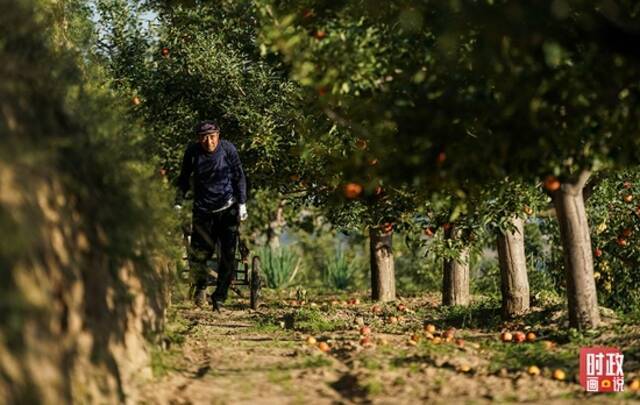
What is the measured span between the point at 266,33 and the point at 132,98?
4.90 m

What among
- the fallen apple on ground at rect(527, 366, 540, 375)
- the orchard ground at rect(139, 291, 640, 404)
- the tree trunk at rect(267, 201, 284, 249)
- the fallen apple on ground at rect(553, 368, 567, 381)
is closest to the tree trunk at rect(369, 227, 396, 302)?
the orchard ground at rect(139, 291, 640, 404)

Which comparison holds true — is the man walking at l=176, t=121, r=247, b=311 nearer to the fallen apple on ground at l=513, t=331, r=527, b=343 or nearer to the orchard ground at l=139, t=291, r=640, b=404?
the orchard ground at l=139, t=291, r=640, b=404

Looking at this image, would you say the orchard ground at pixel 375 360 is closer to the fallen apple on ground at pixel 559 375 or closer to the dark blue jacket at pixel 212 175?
the fallen apple on ground at pixel 559 375

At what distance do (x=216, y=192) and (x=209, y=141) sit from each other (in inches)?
25.0

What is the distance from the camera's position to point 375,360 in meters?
8.02

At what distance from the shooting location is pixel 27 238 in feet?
14.3

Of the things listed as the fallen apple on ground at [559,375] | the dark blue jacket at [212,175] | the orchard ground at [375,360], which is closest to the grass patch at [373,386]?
the orchard ground at [375,360]

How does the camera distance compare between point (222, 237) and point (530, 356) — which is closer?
point (530, 356)

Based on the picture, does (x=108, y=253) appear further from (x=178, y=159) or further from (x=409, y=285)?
(x=409, y=285)

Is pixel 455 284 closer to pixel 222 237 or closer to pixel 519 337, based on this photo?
pixel 222 237

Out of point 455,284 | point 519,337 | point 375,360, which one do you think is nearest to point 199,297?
point 455,284

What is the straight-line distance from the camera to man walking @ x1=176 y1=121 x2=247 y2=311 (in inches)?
435

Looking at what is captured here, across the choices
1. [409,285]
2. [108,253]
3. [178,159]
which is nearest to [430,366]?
[108,253]

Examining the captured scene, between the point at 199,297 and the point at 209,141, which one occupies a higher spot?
the point at 209,141
